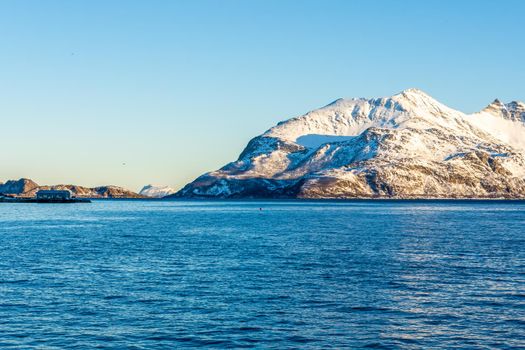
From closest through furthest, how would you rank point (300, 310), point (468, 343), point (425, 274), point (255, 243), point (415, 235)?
point (468, 343)
point (300, 310)
point (425, 274)
point (255, 243)
point (415, 235)

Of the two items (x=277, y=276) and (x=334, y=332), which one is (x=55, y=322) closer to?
(x=334, y=332)

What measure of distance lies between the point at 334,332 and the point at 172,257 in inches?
1843

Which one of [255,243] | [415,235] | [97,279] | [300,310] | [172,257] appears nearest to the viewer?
[300,310]

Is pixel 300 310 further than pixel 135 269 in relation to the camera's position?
No

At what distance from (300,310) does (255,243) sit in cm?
Answer: 6245

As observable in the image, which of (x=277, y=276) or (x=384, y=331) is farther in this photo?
(x=277, y=276)

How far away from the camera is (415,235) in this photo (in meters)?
139

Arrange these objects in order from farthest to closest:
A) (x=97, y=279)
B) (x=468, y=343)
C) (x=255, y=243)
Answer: (x=255, y=243) → (x=97, y=279) → (x=468, y=343)

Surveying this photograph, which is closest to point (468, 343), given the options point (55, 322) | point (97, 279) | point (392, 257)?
point (55, 322)

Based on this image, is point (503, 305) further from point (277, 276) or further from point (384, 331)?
point (277, 276)

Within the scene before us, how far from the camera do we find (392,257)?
302 ft

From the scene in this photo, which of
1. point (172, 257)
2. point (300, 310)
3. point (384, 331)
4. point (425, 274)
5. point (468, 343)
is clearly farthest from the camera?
point (172, 257)

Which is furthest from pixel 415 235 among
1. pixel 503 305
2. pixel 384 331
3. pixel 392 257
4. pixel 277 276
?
pixel 384 331

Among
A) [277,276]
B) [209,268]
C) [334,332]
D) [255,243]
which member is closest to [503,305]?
[334,332]
